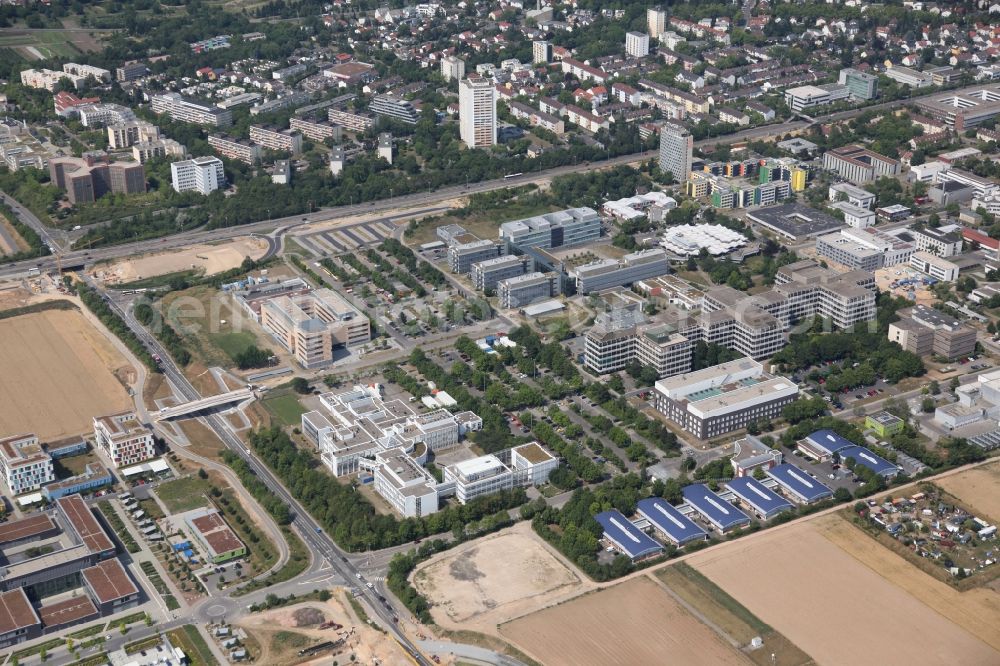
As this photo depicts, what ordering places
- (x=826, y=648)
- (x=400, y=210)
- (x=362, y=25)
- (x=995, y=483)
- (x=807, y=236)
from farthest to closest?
(x=362, y=25), (x=400, y=210), (x=807, y=236), (x=995, y=483), (x=826, y=648)

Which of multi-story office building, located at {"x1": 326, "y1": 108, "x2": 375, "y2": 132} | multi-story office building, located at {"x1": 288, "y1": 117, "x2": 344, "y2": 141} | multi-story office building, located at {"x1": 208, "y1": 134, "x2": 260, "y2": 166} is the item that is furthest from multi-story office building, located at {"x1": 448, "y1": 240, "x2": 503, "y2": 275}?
multi-story office building, located at {"x1": 326, "y1": 108, "x2": 375, "y2": 132}

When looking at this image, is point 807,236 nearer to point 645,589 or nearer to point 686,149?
point 686,149

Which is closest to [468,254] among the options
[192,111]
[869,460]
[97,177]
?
[97,177]

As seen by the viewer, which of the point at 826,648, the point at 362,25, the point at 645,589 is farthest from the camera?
the point at 362,25

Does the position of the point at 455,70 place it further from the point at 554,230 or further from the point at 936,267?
the point at 936,267

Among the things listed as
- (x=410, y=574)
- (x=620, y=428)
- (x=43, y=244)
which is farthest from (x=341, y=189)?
(x=410, y=574)
